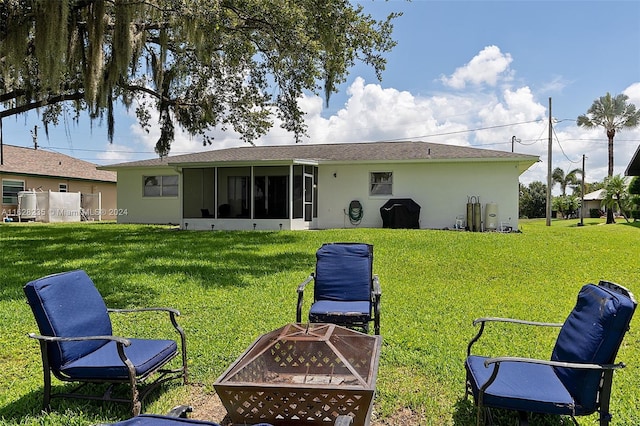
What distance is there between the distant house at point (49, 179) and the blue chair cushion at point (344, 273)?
22398mm

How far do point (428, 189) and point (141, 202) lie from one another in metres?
12.8

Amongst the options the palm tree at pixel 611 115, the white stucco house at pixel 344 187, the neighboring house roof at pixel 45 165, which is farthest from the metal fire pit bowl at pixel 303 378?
the palm tree at pixel 611 115

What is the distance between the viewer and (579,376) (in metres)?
2.49

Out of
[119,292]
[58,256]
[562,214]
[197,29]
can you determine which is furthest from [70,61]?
[562,214]

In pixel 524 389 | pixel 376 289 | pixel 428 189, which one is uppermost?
pixel 428 189

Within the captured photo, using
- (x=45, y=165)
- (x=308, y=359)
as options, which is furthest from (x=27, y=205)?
(x=308, y=359)

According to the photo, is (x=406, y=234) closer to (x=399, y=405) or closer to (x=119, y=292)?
(x=119, y=292)

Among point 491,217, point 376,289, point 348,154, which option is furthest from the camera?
point 348,154

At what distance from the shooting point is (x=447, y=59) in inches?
633

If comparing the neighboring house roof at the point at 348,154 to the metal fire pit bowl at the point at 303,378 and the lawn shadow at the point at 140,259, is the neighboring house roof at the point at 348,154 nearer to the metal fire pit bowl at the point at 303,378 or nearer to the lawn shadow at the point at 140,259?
the lawn shadow at the point at 140,259

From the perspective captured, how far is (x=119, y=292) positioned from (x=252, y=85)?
30.0 ft

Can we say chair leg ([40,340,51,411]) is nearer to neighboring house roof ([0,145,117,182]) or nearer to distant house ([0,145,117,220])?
distant house ([0,145,117,220])

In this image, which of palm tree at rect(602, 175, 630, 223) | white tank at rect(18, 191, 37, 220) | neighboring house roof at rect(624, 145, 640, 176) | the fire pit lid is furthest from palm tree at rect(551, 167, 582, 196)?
the fire pit lid

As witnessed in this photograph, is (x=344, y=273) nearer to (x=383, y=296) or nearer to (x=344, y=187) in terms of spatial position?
(x=383, y=296)
